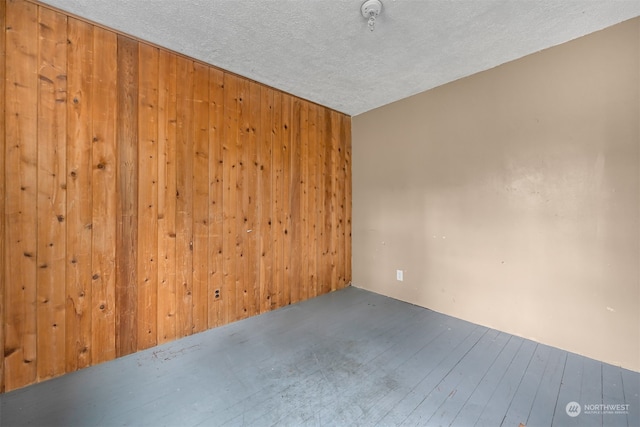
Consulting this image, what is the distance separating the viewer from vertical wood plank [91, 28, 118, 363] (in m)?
1.81

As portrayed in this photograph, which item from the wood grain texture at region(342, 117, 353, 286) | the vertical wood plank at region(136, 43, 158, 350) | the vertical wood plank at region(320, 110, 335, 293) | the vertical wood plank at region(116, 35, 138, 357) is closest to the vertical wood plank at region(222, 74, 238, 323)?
the vertical wood plank at region(136, 43, 158, 350)

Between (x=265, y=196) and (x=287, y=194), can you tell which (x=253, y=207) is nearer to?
(x=265, y=196)

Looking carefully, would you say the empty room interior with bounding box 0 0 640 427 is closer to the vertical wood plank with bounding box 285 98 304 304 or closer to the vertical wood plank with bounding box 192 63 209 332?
the vertical wood plank with bounding box 192 63 209 332

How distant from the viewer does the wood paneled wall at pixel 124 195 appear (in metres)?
1.58

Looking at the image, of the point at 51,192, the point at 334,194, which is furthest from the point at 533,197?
the point at 51,192

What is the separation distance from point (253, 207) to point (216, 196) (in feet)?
1.26

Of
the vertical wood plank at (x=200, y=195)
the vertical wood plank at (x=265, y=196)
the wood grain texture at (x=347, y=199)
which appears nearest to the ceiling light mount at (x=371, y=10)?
the vertical wood plank at (x=265, y=196)

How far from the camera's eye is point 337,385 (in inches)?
64.1

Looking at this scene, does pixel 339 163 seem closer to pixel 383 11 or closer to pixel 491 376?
pixel 383 11

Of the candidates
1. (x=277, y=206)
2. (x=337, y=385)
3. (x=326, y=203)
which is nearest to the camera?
(x=337, y=385)

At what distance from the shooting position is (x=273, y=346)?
81.7 inches

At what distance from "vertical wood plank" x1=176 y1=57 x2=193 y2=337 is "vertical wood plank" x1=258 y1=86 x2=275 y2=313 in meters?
0.66

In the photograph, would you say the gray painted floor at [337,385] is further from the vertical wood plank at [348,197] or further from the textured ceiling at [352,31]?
the textured ceiling at [352,31]

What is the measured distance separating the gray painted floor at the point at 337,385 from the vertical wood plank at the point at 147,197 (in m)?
0.23
